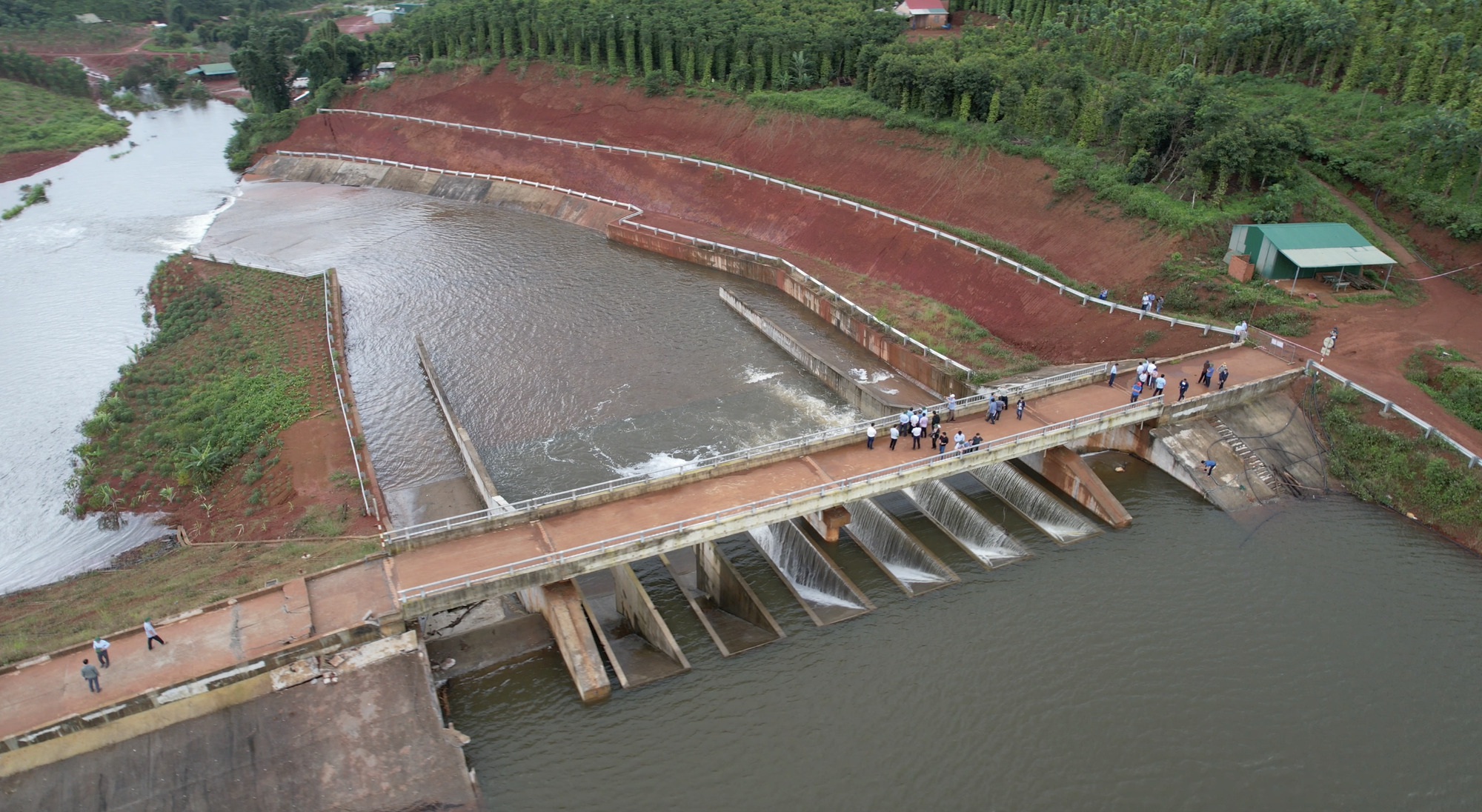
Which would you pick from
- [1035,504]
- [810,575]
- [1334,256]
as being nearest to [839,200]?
[1334,256]

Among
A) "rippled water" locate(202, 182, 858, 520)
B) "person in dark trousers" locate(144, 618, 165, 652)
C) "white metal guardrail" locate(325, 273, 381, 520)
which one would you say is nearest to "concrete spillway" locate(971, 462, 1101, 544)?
"rippled water" locate(202, 182, 858, 520)

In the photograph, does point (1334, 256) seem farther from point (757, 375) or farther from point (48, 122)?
point (48, 122)

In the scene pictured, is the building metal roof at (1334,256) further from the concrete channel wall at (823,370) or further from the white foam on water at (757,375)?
the white foam on water at (757,375)

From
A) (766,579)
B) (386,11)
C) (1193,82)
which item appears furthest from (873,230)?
(386,11)

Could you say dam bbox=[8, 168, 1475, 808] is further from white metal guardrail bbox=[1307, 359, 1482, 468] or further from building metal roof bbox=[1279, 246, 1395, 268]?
building metal roof bbox=[1279, 246, 1395, 268]

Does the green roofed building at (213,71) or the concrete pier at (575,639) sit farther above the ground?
the green roofed building at (213,71)

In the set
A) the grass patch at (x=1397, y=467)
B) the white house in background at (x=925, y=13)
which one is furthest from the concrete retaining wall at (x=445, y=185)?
the grass patch at (x=1397, y=467)
